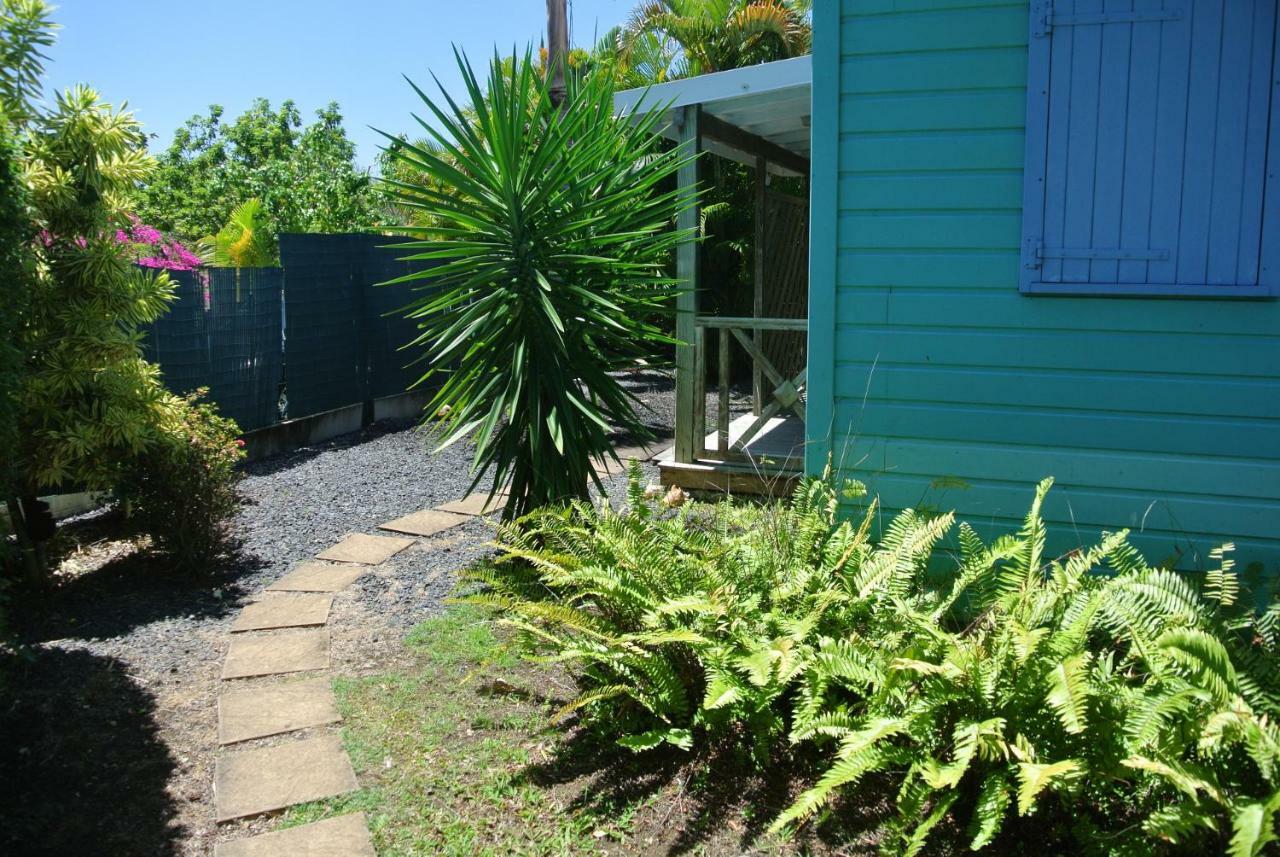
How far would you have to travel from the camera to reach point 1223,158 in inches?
142

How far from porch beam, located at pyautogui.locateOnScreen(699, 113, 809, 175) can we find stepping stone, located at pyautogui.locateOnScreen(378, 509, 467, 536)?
2.79 meters

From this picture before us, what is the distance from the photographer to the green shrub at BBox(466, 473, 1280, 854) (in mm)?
2328

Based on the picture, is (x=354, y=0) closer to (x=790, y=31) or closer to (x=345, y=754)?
(x=790, y=31)

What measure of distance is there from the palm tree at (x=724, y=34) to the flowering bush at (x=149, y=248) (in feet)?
21.0

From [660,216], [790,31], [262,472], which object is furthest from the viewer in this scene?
[790,31]

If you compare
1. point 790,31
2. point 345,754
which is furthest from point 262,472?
point 790,31

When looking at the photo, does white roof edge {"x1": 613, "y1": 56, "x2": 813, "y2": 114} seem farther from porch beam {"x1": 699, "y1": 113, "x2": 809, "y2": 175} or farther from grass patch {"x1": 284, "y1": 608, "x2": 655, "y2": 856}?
grass patch {"x1": 284, "y1": 608, "x2": 655, "y2": 856}

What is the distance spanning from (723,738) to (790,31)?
36.6 feet

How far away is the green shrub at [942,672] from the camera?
2.33m

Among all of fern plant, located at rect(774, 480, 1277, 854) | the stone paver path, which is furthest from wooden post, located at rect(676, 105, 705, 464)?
fern plant, located at rect(774, 480, 1277, 854)

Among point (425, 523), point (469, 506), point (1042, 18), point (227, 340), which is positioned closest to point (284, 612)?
point (425, 523)

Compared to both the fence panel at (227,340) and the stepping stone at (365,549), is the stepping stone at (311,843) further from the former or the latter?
the fence panel at (227,340)

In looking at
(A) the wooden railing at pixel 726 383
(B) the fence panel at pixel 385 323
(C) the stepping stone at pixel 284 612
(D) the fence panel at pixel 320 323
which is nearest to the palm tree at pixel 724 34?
(B) the fence panel at pixel 385 323

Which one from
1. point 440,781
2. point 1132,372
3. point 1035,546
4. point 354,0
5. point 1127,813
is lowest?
point 440,781
